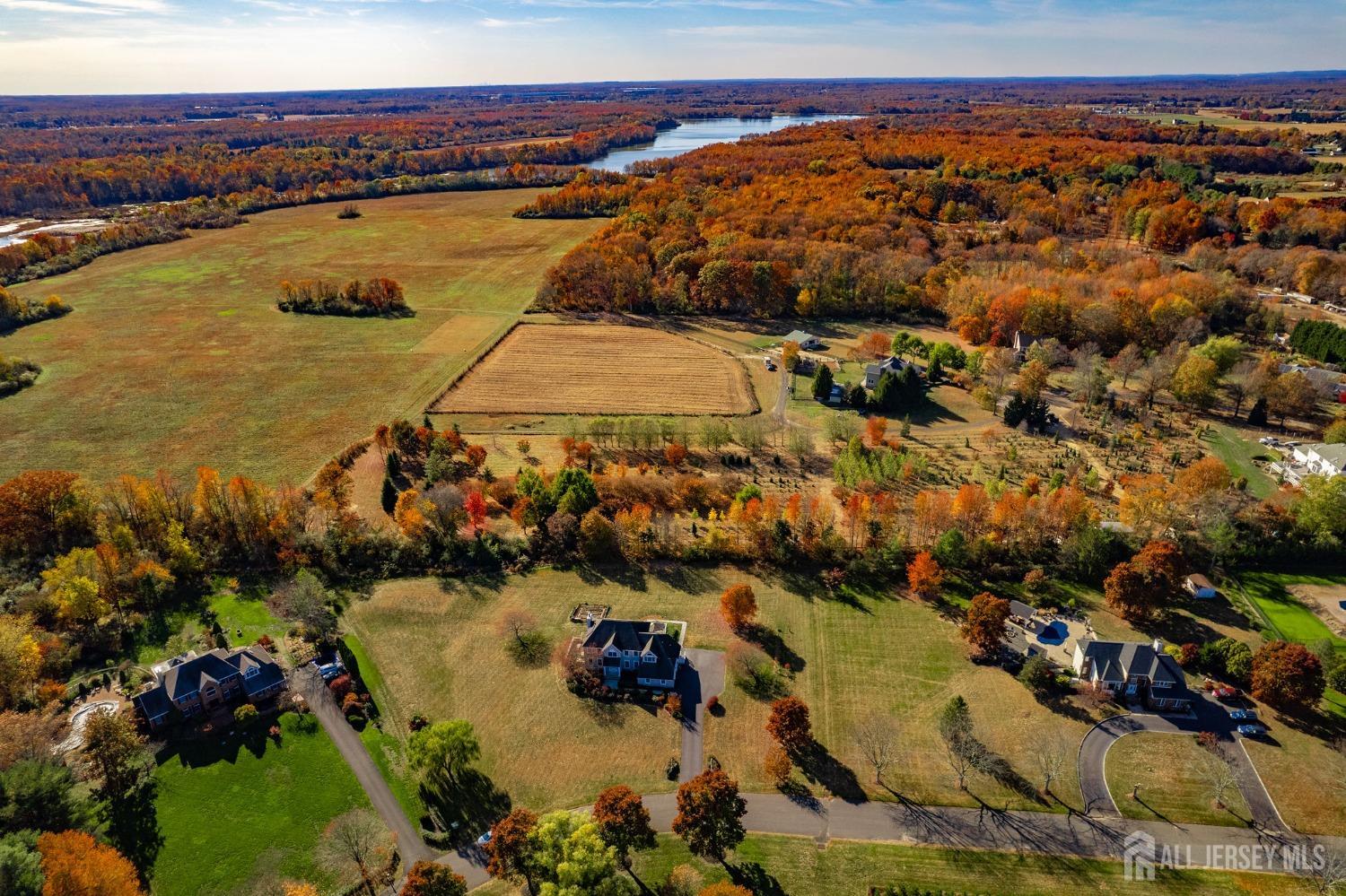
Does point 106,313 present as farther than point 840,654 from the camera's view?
Yes

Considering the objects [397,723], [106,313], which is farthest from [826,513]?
[106,313]

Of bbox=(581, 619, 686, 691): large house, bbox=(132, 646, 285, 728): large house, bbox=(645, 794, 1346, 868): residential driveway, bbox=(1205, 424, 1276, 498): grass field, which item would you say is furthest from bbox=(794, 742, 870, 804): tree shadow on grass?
bbox=(1205, 424, 1276, 498): grass field

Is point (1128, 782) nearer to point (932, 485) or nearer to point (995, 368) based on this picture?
point (932, 485)

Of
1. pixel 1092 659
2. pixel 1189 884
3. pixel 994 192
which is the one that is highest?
pixel 994 192

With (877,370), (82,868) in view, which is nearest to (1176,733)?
(877,370)

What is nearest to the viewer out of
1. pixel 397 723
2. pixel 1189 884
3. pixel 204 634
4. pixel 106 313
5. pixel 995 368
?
pixel 1189 884

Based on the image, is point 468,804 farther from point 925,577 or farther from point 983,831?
point 925,577

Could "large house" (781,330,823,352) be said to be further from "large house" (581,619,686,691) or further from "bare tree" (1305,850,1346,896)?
"bare tree" (1305,850,1346,896)
